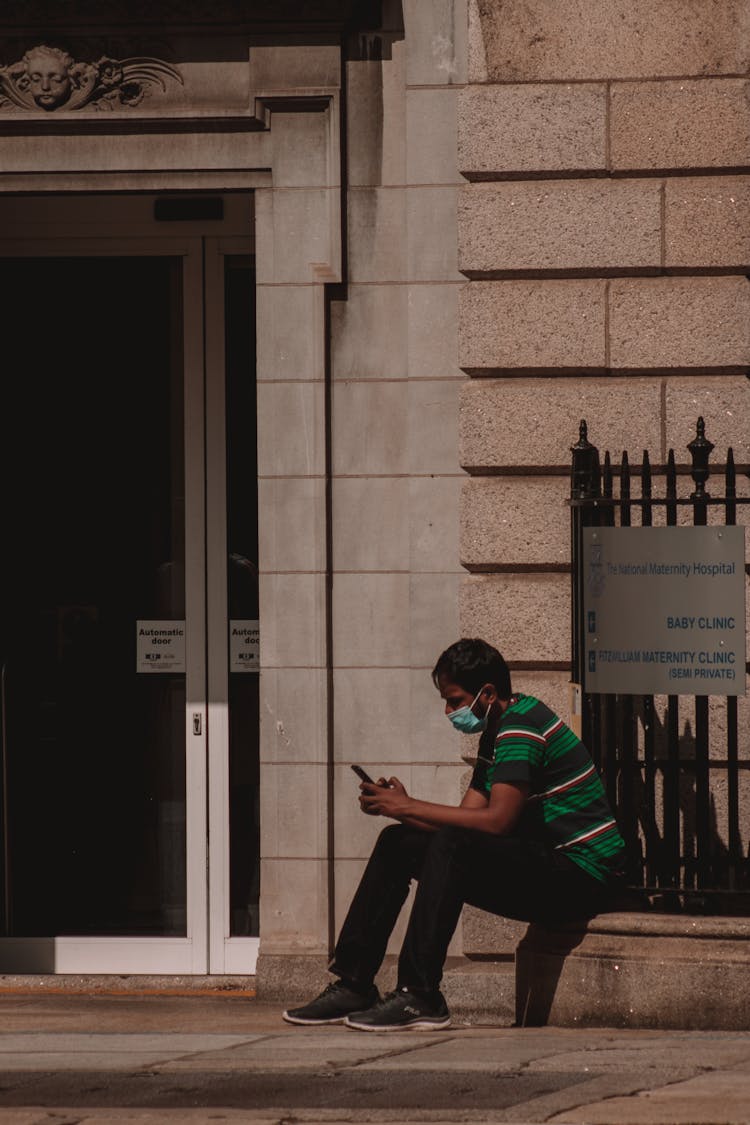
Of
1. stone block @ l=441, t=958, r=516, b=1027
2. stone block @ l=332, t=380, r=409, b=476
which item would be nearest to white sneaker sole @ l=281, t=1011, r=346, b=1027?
stone block @ l=441, t=958, r=516, b=1027

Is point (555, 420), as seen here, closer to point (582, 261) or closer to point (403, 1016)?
point (582, 261)

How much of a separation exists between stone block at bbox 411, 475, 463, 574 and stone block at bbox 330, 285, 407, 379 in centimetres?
51

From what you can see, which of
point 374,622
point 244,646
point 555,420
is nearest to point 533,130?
point 555,420

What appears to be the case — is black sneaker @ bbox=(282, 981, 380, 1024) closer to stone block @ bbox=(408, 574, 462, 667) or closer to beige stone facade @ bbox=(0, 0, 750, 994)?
beige stone facade @ bbox=(0, 0, 750, 994)

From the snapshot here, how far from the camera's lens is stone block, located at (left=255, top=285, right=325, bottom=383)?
8477 millimetres

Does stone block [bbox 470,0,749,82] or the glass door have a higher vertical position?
stone block [bbox 470,0,749,82]

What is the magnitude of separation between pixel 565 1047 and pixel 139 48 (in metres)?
4.67

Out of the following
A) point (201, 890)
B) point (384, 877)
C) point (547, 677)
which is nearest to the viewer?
point (384, 877)

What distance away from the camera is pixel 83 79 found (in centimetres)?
850

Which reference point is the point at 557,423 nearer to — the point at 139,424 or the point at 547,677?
the point at 547,677

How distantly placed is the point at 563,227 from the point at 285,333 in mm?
1285

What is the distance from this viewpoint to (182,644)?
9.17 metres

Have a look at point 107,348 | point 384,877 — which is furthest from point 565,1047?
point 107,348

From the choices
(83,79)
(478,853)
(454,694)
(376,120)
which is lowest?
(478,853)
